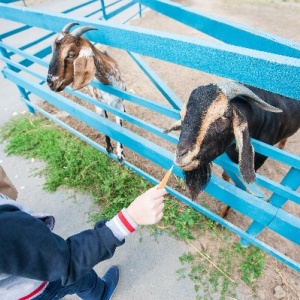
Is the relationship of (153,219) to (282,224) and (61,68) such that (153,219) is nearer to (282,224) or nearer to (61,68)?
(282,224)

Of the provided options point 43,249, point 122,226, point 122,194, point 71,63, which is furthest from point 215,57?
point 122,194

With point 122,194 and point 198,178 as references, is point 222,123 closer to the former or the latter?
point 198,178

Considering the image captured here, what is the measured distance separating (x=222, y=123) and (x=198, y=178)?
0.46 metres

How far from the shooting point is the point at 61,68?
2.29m

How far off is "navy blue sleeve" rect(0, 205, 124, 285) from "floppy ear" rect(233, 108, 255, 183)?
0.78 metres

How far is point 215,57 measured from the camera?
2.95ft

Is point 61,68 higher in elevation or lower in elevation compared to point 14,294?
higher

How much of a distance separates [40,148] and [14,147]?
0.40 metres

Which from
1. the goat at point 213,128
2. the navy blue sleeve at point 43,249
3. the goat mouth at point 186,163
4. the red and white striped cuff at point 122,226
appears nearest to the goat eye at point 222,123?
the goat at point 213,128

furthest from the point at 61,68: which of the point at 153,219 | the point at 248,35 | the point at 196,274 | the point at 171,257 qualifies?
the point at 196,274

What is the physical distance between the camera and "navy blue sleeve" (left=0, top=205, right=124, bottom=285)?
0.88 m

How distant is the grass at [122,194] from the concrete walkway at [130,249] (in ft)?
0.27

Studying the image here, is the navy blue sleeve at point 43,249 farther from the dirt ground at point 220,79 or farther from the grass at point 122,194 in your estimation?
the dirt ground at point 220,79

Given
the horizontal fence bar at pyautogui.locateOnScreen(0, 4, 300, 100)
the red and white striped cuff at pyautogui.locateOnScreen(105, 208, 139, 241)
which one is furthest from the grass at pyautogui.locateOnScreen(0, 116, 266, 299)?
the horizontal fence bar at pyautogui.locateOnScreen(0, 4, 300, 100)
